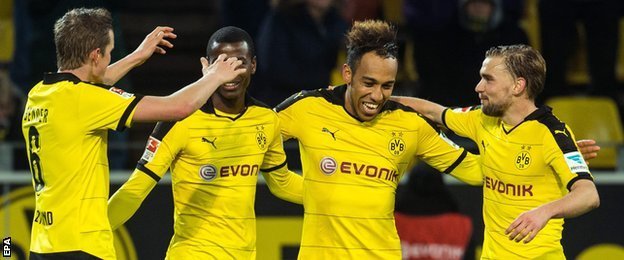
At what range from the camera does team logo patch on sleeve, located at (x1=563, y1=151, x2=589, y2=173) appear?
18.5ft

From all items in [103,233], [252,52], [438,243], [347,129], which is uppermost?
[252,52]

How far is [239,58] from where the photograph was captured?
584 centimetres

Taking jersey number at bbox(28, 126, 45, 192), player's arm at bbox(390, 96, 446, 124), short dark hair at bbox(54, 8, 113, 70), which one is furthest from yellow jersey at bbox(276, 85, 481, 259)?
jersey number at bbox(28, 126, 45, 192)

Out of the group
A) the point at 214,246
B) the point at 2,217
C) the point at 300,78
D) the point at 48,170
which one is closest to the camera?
the point at 48,170

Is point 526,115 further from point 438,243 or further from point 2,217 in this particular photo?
point 2,217

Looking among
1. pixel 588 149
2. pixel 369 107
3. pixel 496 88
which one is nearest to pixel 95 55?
pixel 369 107

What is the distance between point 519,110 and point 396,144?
637mm

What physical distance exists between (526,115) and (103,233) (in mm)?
2163

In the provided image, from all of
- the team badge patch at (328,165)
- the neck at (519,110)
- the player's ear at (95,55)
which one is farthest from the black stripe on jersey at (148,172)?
the neck at (519,110)

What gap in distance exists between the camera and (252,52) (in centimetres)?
596

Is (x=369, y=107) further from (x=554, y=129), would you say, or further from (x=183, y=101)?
(x=183, y=101)

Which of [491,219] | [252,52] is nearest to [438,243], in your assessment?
[491,219]

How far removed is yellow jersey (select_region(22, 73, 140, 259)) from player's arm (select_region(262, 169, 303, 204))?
1096 mm

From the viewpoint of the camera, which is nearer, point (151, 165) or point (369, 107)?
point (151, 165)
